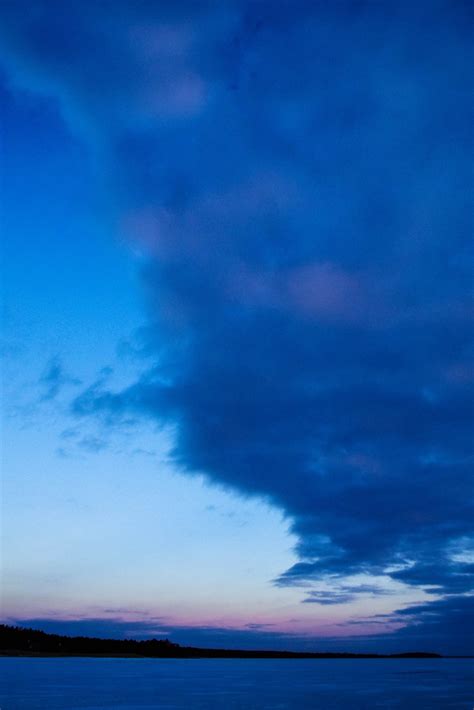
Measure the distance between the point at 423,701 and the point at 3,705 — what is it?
35.8 meters

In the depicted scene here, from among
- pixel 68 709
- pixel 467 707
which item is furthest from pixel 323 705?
pixel 68 709

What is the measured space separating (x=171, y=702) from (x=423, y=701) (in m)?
22.5

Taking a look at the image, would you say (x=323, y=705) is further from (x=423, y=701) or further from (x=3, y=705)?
(x=3, y=705)

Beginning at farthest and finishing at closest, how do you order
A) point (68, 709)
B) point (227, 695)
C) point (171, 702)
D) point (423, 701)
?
point (227, 695), point (423, 701), point (171, 702), point (68, 709)

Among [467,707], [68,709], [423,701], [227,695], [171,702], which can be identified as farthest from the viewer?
[227,695]

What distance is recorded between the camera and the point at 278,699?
2324 inches

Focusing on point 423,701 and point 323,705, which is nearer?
point 323,705

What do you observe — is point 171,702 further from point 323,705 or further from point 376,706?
point 376,706

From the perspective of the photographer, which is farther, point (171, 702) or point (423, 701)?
point (423, 701)

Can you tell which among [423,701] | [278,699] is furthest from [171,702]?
[423,701]

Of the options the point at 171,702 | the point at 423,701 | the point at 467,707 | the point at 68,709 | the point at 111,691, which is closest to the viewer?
the point at 68,709

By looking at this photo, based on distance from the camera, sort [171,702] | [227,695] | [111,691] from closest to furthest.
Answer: [171,702], [227,695], [111,691]

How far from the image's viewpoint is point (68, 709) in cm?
4647

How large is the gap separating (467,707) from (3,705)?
114ft
